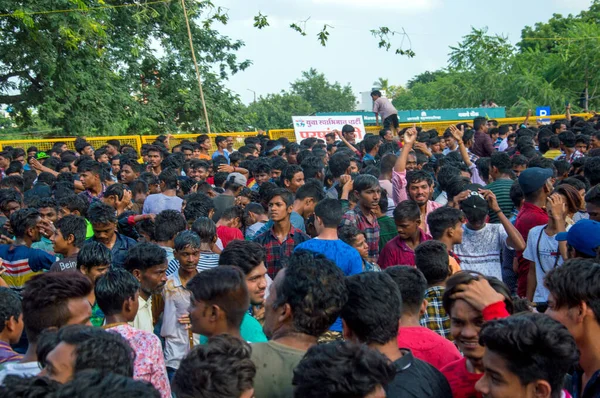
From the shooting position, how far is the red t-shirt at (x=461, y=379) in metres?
3.34

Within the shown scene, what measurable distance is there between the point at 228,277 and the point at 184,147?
9834 millimetres

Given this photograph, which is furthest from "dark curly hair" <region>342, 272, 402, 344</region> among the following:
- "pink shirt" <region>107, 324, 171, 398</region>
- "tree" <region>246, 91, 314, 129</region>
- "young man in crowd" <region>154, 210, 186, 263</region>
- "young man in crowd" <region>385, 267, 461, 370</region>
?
"tree" <region>246, 91, 314, 129</region>

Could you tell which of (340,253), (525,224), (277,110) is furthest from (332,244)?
(277,110)

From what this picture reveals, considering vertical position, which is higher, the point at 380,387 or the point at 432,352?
the point at 380,387

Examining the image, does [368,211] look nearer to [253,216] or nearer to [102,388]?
[253,216]

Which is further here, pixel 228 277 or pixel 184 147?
pixel 184 147

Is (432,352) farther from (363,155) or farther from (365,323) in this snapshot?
(363,155)

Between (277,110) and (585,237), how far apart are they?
53.1 metres

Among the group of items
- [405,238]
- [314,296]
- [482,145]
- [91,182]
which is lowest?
[405,238]

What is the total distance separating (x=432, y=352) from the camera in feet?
12.2

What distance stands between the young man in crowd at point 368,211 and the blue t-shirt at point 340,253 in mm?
1358

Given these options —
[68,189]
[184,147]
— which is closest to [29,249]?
[68,189]

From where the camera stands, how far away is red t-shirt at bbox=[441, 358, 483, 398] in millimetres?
3342

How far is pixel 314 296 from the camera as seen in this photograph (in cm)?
345
